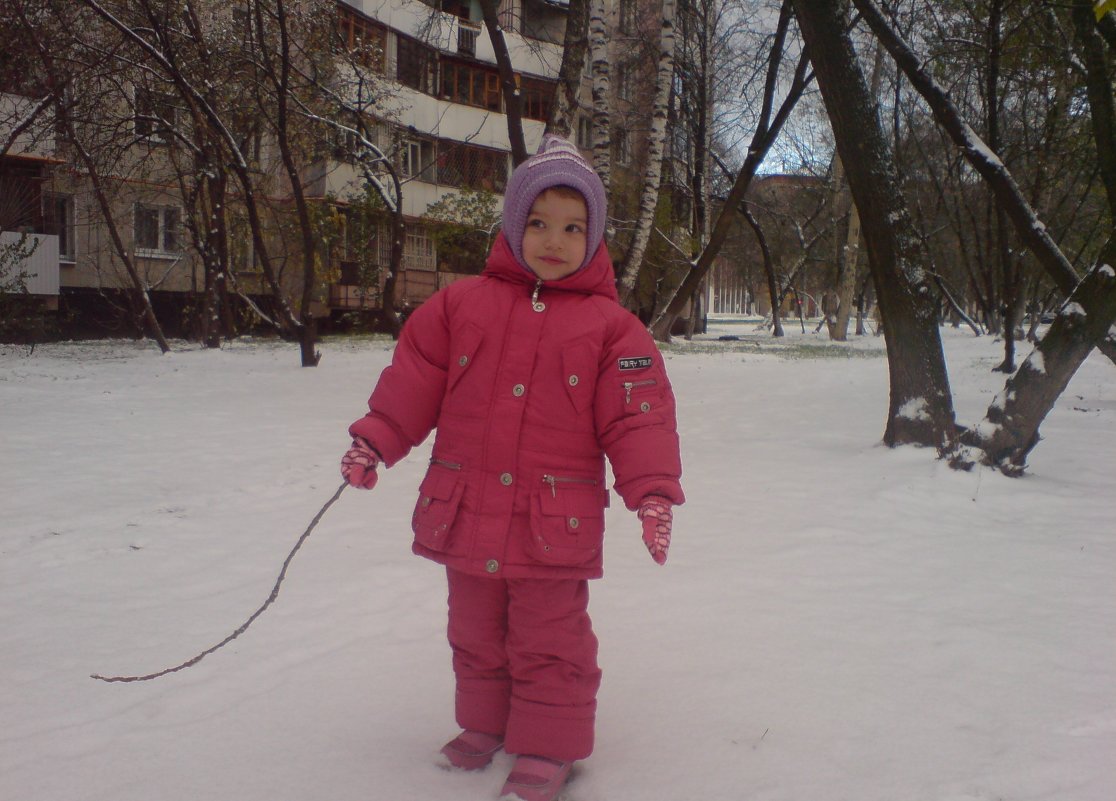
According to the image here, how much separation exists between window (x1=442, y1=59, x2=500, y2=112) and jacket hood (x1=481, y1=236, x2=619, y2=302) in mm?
25835

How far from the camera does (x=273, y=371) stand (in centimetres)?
1120

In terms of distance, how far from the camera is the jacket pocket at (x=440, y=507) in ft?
6.57

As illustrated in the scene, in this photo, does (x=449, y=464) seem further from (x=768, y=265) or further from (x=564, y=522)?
(x=768, y=265)

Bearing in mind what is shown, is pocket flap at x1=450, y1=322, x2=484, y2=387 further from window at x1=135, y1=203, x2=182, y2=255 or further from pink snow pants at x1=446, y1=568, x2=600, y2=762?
window at x1=135, y1=203, x2=182, y2=255

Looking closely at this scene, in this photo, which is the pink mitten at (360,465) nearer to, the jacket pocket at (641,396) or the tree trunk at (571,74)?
the jacket pocket at (641,396)

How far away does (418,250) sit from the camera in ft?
86.8

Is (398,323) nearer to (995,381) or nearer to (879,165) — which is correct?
(995,381)

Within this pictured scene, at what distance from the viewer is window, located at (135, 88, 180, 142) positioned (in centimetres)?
1220

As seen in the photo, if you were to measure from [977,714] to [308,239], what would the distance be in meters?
10.3

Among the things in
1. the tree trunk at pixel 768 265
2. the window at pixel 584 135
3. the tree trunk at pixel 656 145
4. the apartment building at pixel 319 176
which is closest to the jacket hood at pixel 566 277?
the tree trunk at pixel 656 145

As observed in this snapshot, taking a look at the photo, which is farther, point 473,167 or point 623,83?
point 473,167

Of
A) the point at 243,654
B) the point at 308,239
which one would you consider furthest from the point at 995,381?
the point at 243,654

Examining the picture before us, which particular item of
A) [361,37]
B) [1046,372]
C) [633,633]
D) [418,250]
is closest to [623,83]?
[361,37]

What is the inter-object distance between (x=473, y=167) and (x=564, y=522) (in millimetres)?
26662
